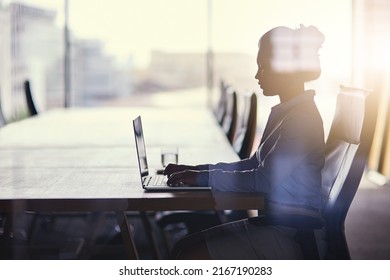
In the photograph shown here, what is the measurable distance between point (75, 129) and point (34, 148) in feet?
3.50

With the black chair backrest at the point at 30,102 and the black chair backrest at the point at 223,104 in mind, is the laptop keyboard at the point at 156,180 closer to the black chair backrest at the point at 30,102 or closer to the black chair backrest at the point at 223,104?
the black chair backrest at the point at 223,104

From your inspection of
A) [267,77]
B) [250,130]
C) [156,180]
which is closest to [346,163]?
[267,77]

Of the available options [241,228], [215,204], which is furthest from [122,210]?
[241,228]

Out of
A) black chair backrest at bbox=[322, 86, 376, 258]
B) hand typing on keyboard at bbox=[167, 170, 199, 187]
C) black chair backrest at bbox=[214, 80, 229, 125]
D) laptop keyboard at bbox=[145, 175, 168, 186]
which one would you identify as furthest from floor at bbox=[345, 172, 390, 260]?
hand typing on keyboard at bbox=[167, 170, 199, 187]

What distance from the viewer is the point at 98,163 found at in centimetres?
267

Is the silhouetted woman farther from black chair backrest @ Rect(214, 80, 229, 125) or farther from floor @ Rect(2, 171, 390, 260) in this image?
black chair backrest @ Rect(214, 80, 229, 125)

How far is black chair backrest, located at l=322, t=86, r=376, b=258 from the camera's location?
182 centimetres

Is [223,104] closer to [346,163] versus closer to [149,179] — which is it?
[149,179]

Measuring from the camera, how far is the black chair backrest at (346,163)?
5.96 ft

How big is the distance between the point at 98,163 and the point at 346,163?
114cm

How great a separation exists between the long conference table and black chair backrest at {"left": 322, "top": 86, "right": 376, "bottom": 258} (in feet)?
0.74

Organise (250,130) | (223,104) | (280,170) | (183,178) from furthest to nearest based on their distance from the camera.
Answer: (223,104), (250,130), (183,178), (280,170)

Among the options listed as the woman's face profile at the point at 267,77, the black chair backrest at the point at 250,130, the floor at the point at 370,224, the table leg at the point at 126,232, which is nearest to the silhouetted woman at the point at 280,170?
the woman's face profile at the point at 267,77
